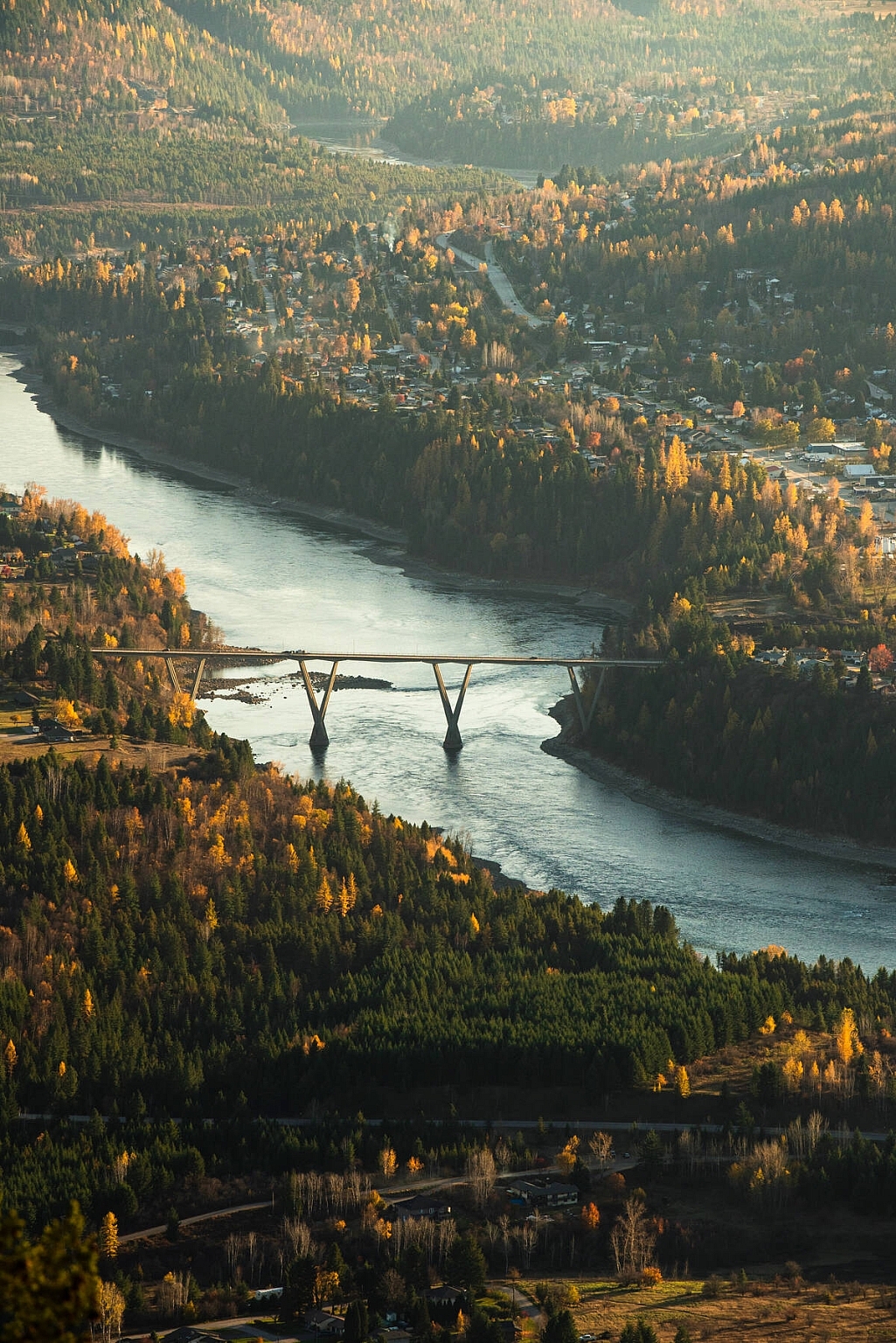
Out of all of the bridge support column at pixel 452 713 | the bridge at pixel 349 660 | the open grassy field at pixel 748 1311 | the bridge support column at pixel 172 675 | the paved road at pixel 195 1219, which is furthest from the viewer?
the bridge support column at pixel 172 675

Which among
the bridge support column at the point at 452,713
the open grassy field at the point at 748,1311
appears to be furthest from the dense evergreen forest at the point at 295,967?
the bridge support column at the point at 452,713

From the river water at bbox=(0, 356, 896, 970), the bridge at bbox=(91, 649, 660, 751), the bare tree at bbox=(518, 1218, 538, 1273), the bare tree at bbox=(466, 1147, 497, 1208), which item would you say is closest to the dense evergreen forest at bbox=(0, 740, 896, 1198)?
the bare tree at bbox=(466, 1147, 497, 1208)

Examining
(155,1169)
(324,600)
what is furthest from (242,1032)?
(324,600)

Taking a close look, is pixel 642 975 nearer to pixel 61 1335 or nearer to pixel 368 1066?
pixel 368 1066

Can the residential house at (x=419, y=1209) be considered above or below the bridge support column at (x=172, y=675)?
below

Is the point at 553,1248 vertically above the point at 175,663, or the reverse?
the point at 175,663

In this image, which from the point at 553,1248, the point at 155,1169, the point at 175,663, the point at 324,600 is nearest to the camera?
the point at 553,1248

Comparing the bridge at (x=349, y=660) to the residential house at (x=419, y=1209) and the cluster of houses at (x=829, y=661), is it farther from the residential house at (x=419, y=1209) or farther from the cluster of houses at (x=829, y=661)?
the residential house at (x=419, y=1209)
